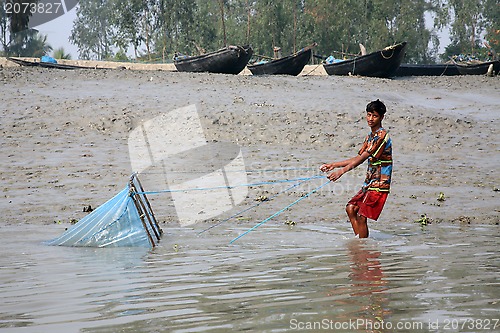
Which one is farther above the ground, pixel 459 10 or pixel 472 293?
pixel 459 10

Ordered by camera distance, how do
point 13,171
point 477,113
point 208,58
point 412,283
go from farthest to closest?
point 208,58 < point 477,113 < point 13,171 < point 412,283

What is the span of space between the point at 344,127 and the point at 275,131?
1.20 meters

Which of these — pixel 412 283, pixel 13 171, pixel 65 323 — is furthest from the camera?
pixel 13 171

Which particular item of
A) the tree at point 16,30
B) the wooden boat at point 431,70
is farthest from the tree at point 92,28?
the wooden boat at point 431,70

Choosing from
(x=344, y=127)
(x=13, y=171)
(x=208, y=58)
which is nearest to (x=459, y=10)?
(x=208, y=58)

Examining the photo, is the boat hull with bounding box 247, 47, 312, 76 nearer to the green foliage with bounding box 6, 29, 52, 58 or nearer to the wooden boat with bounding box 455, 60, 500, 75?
the wooden boat with bounding box 455, 60, 500, 75

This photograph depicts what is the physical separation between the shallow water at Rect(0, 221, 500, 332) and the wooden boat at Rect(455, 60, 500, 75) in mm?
16260

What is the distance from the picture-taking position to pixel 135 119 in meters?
12.7

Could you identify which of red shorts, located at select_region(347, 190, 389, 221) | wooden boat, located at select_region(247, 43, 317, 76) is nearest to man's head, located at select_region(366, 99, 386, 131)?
red shorts, located at select_region(347, 190, 389, 221)

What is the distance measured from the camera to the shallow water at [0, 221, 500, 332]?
344 cm

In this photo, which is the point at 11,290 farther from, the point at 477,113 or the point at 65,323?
the point at 477,113

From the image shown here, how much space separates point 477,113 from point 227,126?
531 centimetres

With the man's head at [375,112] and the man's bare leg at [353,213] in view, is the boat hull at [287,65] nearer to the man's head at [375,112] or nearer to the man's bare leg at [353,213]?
the man's bare leg at [353,213]

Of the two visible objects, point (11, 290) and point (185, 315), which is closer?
point (185, 315)
